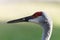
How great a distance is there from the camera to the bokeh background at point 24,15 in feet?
6.59

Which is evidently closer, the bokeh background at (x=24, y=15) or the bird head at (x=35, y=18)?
the bird head at (x=35, y=18)

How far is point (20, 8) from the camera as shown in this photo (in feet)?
7.18

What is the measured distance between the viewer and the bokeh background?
79.1 inches

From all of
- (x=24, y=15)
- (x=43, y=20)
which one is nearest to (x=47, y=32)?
(x=43, y=20)

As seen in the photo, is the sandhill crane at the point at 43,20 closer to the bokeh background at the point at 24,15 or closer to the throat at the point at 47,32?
the throat at the point at 47,32

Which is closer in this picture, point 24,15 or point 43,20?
point 43,20

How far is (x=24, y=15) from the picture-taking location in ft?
6.64

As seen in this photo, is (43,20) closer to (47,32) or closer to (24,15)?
(47,32)

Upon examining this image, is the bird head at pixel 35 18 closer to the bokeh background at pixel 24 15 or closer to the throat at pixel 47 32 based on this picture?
the throat at pixel 47 32

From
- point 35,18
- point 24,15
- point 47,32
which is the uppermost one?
point 24,15

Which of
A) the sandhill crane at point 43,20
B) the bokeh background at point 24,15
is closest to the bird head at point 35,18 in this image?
the sandhill crane at point 43,20

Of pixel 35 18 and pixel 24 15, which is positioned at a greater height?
pixel 24 15

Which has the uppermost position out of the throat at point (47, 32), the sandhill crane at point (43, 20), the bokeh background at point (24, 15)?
the bokeh background at point (24, 15)

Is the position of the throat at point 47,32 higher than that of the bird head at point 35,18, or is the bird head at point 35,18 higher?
the bird head at point 35,18
